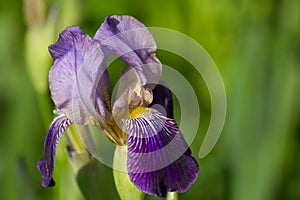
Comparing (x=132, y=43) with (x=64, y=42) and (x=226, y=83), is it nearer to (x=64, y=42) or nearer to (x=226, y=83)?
(x=64, y=42)

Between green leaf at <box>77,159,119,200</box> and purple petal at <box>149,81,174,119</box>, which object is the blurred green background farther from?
purple petal at <box>149,81,174,119</box>

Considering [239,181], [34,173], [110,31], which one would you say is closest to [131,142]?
[110,31]

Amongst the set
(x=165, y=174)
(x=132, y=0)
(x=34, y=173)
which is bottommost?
(x=34, y=173)

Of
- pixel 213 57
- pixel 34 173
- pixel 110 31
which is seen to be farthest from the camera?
Result: pixel 213 57

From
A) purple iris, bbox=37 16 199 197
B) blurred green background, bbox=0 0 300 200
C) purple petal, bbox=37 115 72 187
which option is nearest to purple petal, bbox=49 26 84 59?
purple iris, bbox=37 16 199 197

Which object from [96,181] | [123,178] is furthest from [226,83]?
[123,178]

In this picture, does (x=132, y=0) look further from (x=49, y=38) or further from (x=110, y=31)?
(x=110, y=31)
